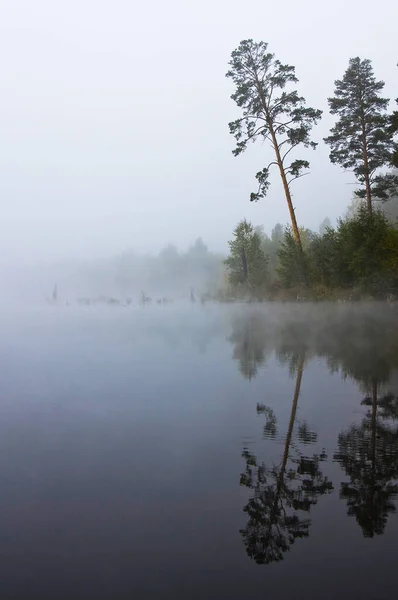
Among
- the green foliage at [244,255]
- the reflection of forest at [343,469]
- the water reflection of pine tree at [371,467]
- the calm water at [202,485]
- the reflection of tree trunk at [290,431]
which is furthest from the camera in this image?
the green foliage at [244,255]

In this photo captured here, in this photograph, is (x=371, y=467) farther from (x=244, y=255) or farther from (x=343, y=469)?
(x=244, y=255)

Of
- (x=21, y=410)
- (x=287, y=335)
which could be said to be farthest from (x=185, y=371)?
(x=287, y=335)

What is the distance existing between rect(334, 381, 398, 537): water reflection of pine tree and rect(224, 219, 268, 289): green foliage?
56939 mm

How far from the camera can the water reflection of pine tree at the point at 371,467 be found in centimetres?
387

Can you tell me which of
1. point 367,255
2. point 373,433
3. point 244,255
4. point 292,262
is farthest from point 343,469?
point 244,255

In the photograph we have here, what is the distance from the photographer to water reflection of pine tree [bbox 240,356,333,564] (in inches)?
138

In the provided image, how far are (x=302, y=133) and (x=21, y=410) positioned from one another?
31.3 m

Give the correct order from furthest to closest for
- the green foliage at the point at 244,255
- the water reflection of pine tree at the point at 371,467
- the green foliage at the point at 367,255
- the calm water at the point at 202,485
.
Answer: the green foliage at the point at 244,255 < the green foliage at the point at 367,255 < the water reflection of pine tree at the point at 371,467 < the calm water at the point at 202,485

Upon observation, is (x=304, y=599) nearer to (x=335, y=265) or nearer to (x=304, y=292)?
(x=335, y=265)

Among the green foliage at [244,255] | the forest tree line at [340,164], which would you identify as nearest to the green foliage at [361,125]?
the forest tree line at [340,164]

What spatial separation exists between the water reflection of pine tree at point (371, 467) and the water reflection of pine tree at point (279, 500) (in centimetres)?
26

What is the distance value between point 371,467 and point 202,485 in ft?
5.39

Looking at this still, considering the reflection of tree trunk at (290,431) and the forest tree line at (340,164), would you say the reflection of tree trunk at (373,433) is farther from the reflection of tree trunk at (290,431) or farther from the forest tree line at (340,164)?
the forest tree line at (340,164)

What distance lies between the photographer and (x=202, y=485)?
456cm
